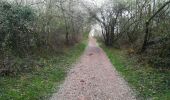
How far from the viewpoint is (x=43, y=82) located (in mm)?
13367

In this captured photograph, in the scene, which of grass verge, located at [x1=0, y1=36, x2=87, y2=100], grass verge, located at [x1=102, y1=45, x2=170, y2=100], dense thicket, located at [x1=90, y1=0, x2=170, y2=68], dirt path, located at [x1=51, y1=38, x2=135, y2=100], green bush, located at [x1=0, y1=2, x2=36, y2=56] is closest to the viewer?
grass verge, located at [x1=0, y1=36, x2=87, y2=100]

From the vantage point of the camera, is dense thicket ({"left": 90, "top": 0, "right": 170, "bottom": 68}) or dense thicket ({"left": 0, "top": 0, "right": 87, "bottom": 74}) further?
dense thicket ({"left": 90, "top": 0, "right": 170, "bottom": 68})

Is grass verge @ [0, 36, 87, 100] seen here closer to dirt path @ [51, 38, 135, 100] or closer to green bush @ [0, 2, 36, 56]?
dirt path @ [51, 38, 135, 100]

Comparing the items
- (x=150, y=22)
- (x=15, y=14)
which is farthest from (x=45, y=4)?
(x=150, y=22)

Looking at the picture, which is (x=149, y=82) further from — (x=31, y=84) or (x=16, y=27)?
(x=16, y=27)

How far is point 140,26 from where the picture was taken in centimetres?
3150

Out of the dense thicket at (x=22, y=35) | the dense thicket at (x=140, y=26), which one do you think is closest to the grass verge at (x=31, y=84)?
the dense thicket at (x=22, y=35)

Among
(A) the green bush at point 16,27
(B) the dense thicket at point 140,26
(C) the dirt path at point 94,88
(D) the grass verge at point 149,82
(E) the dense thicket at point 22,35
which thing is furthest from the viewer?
(B) the dense thicket at point 140,26

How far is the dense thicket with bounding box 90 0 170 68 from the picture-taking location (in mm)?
20438

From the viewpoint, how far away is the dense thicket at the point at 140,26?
20.4 meters

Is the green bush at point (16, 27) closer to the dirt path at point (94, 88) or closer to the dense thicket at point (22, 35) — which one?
the dense thicket at point (22, 35)

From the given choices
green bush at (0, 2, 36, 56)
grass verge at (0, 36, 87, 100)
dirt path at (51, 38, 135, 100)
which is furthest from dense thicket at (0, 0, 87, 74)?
dirt path at (51, 38, 135, 100)

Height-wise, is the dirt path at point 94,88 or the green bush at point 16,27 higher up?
the green bush at point 16,27

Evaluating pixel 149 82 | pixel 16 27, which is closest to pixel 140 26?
pixel 16 27
